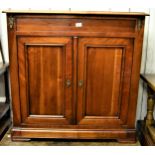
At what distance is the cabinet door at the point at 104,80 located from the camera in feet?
5.39

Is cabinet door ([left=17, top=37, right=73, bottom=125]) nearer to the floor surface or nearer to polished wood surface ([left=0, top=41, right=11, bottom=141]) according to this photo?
the floor surface

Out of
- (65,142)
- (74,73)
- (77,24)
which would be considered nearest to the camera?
(77,24)

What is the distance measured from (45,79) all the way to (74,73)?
243 mm

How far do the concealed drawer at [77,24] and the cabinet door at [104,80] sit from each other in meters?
0.08

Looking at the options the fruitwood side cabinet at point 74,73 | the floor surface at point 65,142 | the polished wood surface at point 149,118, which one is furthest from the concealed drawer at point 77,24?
the floor surface at point 65,142

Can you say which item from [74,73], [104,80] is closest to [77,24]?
[74,73]

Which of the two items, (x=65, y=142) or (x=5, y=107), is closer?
(x=65, y=142)

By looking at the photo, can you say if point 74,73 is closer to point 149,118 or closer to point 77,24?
point 77,24

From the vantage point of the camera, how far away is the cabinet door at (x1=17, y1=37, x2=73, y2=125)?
1638mm

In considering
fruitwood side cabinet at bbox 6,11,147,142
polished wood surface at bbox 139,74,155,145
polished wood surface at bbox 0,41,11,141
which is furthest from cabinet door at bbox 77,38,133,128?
polished wood surface at bbox 0,41,11,141

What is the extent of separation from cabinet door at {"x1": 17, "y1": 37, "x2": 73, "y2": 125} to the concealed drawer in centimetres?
8

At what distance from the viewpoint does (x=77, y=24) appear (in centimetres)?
159

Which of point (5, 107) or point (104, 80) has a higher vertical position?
point (104, 80)

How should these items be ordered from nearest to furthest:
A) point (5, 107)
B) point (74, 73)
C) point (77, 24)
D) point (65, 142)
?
point (77, 24) → point (74, 73) → point (65, 142) → point (5, 107)
